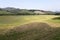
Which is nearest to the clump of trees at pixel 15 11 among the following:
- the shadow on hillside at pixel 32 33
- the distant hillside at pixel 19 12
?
the distant hillside at pixel 19 12

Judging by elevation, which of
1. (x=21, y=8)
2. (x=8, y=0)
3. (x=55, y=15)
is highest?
(x=8, y=0)

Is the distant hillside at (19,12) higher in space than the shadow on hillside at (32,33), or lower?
higher

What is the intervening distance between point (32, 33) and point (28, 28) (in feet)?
0.29

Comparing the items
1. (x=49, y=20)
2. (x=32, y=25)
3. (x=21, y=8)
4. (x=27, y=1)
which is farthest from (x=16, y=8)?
(x=49, y=20)

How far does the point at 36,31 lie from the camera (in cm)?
172

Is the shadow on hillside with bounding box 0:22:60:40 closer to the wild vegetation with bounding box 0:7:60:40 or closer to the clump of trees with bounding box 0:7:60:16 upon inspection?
the wild vegetation with bounding box 0:7:60:40

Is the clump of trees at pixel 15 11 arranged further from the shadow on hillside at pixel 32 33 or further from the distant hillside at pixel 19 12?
the shadow on hillside at pixel 32 33

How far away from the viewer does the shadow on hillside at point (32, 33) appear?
5.49 ft

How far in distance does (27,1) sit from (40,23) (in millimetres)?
371

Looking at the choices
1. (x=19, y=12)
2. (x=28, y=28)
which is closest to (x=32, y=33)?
(x=28, y=28)

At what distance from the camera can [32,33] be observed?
171 cm

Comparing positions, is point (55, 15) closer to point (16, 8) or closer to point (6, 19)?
point (16, 8)

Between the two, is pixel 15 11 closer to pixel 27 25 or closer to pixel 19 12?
pixel 19 12

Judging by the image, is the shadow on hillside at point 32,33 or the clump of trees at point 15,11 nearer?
the shadow on hillside at point 32,33
